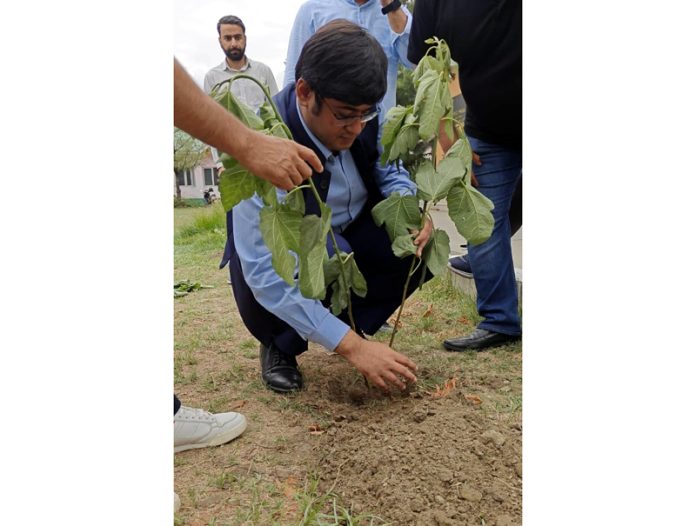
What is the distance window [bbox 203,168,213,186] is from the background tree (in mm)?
26

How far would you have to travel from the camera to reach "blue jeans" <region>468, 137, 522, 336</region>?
1827 mm

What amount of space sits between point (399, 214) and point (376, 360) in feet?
1.15

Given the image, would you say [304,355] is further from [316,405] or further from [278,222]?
[278,222]

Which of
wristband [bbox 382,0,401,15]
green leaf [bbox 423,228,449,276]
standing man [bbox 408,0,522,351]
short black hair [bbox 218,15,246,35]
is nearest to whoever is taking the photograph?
short black hair [bbox 218,15,246,35]

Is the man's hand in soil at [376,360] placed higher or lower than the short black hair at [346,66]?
lower

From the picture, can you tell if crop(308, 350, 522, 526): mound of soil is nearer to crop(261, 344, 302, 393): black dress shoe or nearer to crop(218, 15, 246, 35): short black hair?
crop(261, 344, 302, 393): black dress shoe

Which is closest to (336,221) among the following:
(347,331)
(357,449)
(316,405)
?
(347,331)

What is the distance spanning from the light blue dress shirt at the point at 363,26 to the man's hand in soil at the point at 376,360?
2.16 ft

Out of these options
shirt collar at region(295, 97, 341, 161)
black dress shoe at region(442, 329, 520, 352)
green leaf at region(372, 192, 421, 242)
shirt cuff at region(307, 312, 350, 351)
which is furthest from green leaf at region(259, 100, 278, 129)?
black dress shoe at region(442, 329, 520, 352)

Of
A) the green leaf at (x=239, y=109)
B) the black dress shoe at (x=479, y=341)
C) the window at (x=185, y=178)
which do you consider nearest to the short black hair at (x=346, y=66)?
the green leaf at (x=239, y=109)

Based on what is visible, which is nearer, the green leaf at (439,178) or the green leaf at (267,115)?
the green leaf at (267,115)

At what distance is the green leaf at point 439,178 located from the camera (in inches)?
52.2

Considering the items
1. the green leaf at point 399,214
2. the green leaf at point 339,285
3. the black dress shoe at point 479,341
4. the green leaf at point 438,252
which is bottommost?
the black dress shoe at point 479,341

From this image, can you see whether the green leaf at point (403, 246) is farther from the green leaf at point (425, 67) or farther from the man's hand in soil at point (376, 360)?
the green leaf at point (425, 67)
